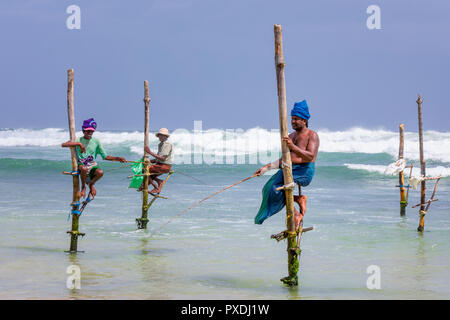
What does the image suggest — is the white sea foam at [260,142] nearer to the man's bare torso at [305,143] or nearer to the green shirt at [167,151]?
the green shirt at [167,151]

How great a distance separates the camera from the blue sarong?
7297 mm

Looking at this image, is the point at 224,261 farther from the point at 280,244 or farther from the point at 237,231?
the point at 237,231

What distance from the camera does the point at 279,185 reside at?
736cm

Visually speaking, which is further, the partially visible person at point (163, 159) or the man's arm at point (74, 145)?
the partially visible person at point (163, 159)

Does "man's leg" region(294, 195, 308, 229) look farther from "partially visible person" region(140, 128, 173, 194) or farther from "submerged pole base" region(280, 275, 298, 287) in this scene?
→ "partially visible person" region(140, 128, 173, 194)

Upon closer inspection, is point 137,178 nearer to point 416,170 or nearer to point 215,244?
point 215,244

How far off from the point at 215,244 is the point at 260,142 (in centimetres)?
2924

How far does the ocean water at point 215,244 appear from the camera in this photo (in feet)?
26.1

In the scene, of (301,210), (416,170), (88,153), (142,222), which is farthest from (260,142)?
(301,210)

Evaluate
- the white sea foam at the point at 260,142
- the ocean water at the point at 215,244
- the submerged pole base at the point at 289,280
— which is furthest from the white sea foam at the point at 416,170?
the submerged pole base at the point at 289,280

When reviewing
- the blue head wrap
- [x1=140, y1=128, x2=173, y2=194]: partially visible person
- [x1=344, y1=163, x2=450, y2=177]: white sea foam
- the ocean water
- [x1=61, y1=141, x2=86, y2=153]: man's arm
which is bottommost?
the ocean water

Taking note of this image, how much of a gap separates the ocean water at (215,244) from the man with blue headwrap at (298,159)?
3.41 ft

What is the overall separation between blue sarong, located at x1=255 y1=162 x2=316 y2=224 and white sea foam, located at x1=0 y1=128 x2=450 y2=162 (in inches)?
1068

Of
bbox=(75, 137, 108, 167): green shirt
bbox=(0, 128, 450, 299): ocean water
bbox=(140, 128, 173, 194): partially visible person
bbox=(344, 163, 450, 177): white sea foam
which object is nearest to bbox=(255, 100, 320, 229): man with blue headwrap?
bbox=(0, 128, 450, 299): ocean water
